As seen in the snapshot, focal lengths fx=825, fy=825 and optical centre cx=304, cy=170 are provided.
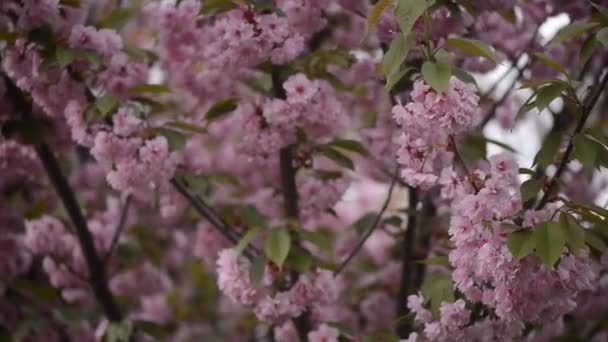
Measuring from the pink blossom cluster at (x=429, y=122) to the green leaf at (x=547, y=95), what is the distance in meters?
→ 0.11

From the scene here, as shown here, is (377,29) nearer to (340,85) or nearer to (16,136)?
(340,85)

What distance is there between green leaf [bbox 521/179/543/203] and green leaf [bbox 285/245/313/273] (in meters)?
0.59

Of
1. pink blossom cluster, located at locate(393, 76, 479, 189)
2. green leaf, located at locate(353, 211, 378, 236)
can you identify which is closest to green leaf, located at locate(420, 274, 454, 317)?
pink blossom cluster, located at locate(393, 76, 479, 189)

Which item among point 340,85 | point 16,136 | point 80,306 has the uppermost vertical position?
point 340,85

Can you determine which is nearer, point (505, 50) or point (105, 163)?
point (105, 163)

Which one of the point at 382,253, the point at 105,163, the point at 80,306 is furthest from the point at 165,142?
the point at 382,253

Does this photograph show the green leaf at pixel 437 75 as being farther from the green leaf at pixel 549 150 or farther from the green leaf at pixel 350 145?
the green leaf at pixel 350 145

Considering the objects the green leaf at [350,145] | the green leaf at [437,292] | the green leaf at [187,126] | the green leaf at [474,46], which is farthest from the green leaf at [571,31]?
the green leaf at [187,126]

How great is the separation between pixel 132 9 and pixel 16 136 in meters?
0.46

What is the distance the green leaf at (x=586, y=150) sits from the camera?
1478 mm

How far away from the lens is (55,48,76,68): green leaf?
1804mm

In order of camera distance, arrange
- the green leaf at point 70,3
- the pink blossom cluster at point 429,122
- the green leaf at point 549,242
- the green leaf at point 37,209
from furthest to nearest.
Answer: the green leaf at point 37,209, the green leaf at point 70,3, the pink blossom cluster at point 429,122, the green leaf at point 549,242

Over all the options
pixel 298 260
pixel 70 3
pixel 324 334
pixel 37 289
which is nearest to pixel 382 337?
pixel 324 334

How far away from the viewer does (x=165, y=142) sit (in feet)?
6.43
